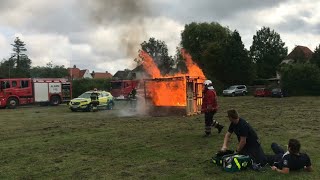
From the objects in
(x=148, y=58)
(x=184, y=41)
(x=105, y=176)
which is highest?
(x=184, y=41)

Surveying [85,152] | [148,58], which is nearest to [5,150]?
[85,152]

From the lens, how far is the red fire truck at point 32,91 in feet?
114

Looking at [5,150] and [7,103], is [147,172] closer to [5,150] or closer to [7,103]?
[5,150]

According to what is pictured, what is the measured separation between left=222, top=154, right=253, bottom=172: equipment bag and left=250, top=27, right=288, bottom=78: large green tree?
7830 cm

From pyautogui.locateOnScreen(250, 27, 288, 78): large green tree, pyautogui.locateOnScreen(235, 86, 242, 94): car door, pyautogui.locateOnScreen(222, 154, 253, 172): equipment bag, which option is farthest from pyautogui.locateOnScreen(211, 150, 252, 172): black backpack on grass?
pyautogui.locateOnScreen(250, 27, 288, 78): large green tree

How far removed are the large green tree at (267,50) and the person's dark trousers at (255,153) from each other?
7796 centimetres

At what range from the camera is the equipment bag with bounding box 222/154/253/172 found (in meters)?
8.36

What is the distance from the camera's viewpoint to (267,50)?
92188 millimetres

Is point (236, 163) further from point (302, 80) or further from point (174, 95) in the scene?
point (302, 80)

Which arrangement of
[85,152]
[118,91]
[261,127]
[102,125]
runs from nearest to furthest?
[85,152]
[261,127]
[102,125]
[118,91]

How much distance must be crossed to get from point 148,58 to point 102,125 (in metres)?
10.4

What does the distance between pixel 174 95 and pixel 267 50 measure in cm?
7406

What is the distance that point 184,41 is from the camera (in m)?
79.9

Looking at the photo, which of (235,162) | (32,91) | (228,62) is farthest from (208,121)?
(228,62)
